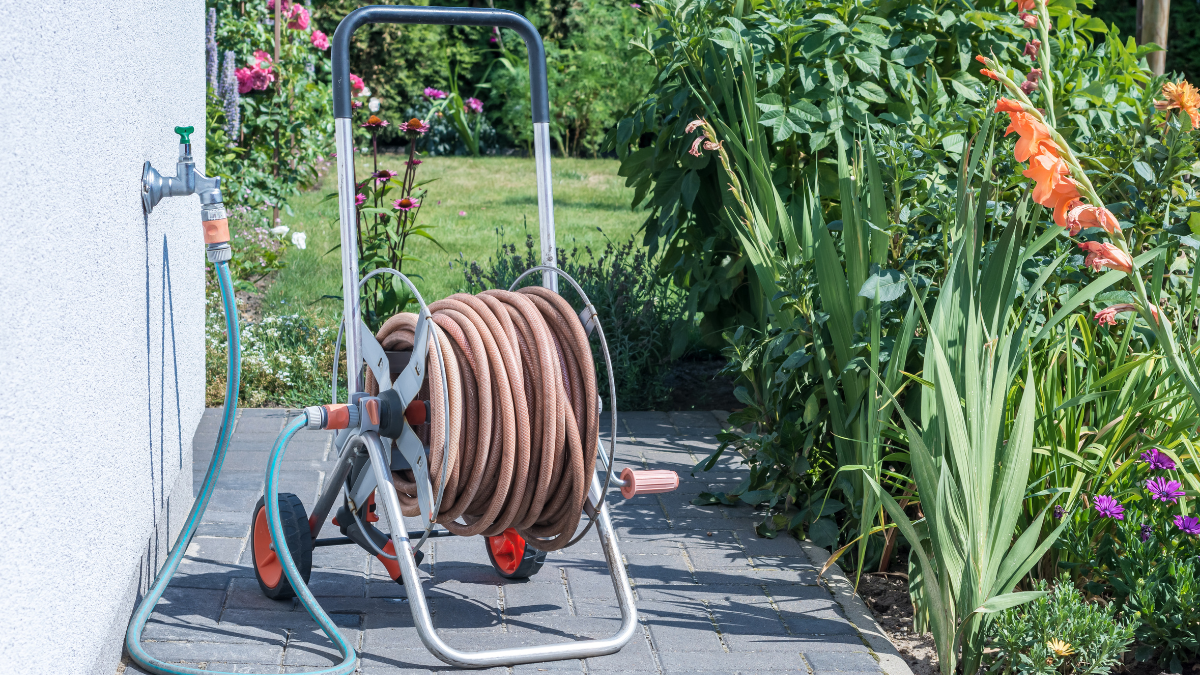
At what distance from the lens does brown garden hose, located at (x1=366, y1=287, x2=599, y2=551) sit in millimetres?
2432

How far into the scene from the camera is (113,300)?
8.00ft

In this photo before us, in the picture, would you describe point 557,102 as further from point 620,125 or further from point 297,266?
point 620,125

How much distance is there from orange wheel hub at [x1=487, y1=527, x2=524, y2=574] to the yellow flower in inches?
53.7

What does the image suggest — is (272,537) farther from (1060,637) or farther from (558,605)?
(1060,637)

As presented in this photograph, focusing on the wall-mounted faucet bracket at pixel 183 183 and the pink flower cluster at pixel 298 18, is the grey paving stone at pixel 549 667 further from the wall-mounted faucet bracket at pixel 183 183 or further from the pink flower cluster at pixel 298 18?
the pink flower cluster at pixel 298 18

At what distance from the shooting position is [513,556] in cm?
303

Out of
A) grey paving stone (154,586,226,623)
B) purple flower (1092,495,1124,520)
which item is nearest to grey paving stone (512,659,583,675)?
grey paving stone (154,586,226,623)

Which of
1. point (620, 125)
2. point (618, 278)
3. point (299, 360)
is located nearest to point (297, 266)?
point (299, 360)

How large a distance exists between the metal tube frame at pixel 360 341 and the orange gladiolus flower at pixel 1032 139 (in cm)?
119

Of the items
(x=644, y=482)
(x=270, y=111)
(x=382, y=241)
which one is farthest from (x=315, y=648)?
(x=270, y=111)

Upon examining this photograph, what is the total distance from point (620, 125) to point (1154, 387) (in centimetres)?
243

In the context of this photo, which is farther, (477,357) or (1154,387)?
(1154,387)

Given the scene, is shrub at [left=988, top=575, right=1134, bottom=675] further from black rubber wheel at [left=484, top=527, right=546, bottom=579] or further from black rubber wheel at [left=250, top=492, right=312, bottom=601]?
black rubber wheel at [left=250, top=492, right=312, bottom=601]

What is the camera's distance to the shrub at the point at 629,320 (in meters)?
4.90
